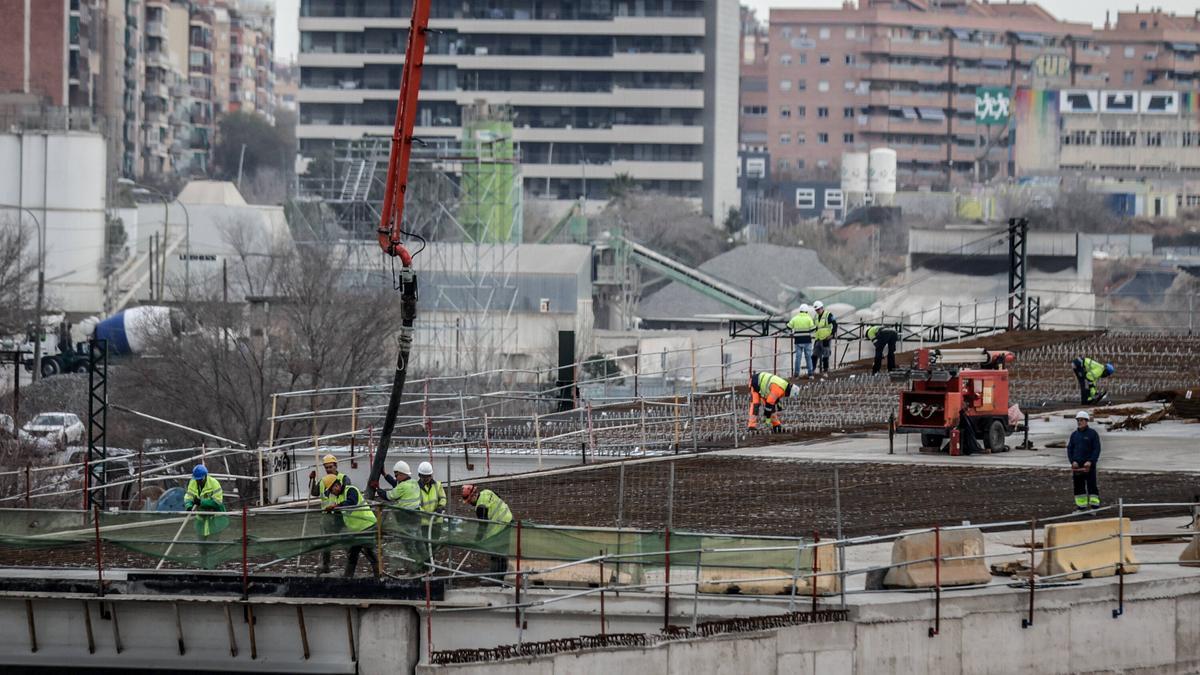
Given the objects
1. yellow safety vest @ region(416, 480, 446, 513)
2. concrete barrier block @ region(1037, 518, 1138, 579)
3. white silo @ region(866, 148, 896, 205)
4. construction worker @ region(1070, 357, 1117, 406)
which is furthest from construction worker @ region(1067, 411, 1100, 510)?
white silo @ region(866, 148, 896, 205)

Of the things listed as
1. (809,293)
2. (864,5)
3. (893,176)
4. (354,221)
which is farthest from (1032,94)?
(354,221)

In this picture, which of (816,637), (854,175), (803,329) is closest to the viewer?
(816,637)

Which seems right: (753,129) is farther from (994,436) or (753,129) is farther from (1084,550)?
(1084,550)

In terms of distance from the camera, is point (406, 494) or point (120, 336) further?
point (120, 336)

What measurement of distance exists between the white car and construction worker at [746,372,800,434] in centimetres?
2158

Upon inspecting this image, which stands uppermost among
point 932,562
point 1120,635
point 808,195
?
point 808,195

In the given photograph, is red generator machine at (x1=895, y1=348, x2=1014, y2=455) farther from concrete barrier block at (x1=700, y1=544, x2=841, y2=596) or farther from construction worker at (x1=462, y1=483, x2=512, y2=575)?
construction worker at (x1=462, y1=483, x2=512, y2=575)

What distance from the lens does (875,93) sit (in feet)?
592

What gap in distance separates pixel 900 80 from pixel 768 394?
15251cm

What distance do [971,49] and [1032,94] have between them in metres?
36.3

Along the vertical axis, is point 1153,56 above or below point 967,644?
above

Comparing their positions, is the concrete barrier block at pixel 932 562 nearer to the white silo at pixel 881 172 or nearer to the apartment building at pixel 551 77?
the apartment building at pixel 551 77

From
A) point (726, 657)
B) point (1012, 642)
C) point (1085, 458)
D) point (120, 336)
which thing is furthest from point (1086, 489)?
point (120, 336)

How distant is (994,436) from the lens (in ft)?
101
